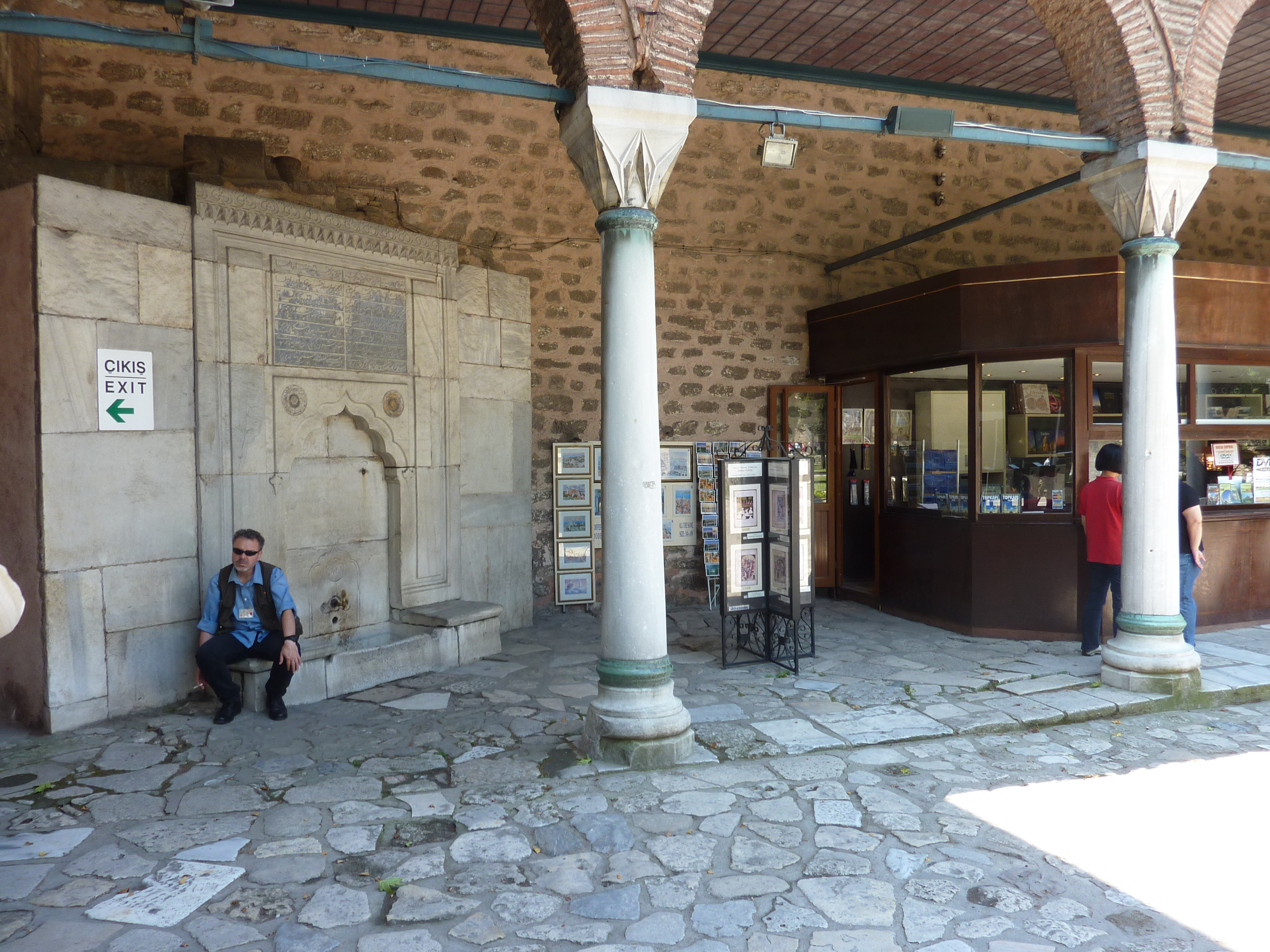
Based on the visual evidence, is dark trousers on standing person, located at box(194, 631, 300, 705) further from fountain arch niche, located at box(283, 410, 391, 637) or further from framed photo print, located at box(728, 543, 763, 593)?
framed photo print, located at box(728, 543, 763, 593)

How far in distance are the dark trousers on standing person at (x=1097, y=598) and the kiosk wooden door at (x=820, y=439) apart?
2.70 meters

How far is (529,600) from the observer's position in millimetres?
7457

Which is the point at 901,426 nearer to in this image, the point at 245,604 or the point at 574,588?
the point at 574,588

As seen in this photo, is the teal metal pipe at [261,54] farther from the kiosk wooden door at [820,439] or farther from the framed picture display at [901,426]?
the kiosk wooden door at [820,439]

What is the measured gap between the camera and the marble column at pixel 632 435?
416 cm

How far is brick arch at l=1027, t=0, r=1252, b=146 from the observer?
5.14m

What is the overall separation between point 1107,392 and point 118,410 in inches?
267

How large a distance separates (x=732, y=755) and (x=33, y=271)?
4.35 metres

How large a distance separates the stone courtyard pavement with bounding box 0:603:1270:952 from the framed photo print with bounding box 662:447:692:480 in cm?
298

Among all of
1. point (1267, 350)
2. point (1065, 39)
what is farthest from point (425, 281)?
point (1267, 350)

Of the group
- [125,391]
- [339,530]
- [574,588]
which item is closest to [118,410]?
[125,391]

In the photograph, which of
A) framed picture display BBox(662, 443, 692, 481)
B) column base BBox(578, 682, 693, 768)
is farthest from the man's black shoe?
framed picture display BBox(662, 443, 692, 481)

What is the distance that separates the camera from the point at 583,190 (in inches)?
316

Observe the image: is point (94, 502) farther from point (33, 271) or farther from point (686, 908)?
point (686, 908)
